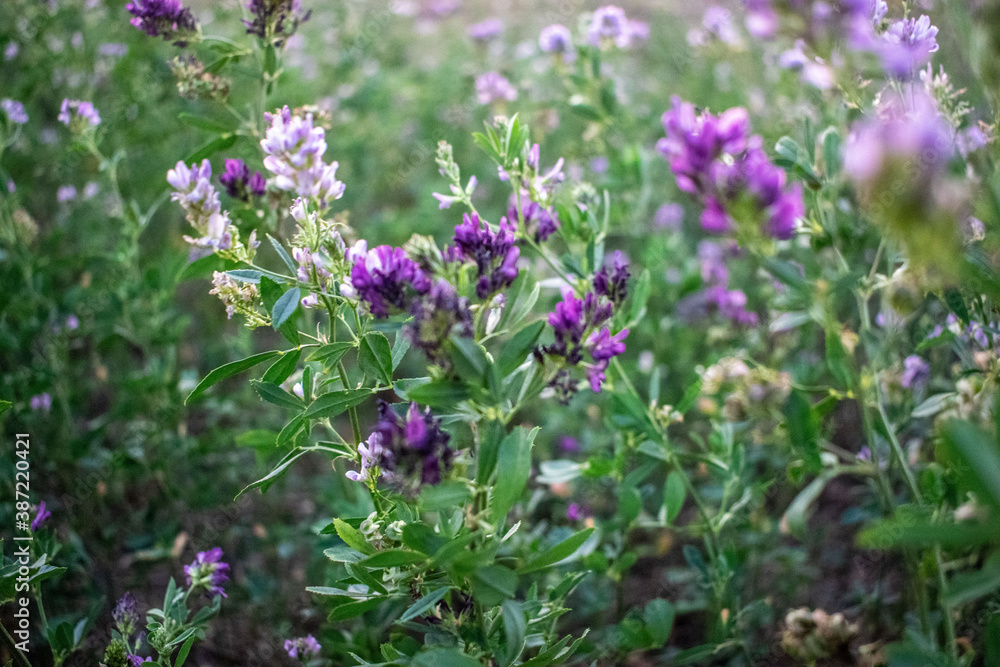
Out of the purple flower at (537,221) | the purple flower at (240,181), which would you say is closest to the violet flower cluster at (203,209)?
the purple flower at (240,181)

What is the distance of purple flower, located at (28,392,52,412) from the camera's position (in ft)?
6.42

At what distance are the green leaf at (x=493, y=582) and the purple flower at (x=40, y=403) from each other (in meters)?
1.66

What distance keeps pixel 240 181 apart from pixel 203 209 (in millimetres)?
204

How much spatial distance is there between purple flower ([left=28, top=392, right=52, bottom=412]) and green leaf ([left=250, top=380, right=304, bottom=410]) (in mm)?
1275

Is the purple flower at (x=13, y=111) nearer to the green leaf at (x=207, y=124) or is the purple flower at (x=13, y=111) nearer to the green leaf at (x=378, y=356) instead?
the green leaf at (x=207, y=124)

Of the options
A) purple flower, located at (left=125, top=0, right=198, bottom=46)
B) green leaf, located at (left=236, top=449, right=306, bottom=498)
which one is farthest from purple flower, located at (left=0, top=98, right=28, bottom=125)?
green leaf, located at (left=236, top=449, right=306, bottom=498)

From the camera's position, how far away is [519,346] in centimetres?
95

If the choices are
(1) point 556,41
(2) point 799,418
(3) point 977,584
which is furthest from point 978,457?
(1) point 556,41

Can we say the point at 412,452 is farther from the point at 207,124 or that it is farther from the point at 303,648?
the point at 207,124

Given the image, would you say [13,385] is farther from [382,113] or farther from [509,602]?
[382,113]

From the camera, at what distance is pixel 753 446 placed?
2066 millimetres

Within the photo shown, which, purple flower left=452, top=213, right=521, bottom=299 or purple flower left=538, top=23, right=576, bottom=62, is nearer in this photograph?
purple flower left=452, top=213, right=521, bottom=299

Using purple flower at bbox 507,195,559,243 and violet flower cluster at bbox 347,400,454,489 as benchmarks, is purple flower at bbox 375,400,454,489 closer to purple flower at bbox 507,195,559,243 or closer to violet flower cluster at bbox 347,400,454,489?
violet flower cluster at bbox 347,400,454,489

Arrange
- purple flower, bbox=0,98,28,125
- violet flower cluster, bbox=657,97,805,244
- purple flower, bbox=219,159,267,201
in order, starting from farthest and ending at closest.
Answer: purple flower, bbox=0,98,28,125, purple flower, bbox=219,159,267,201, violet flower cluster, bbox=657,97,805,244
